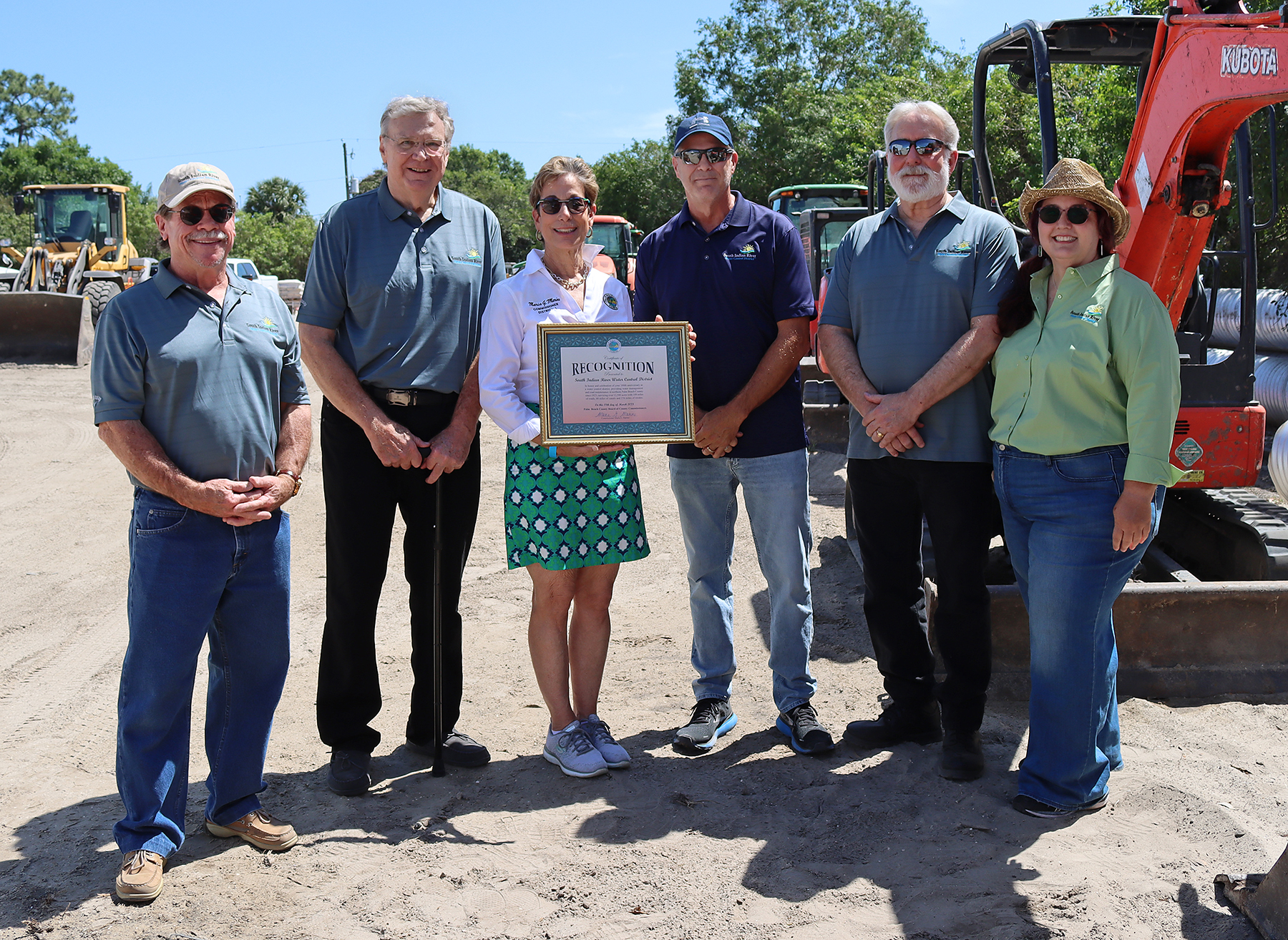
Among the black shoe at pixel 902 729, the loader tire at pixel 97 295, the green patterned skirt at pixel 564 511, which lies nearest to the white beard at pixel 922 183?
the green patterned skirt at pixel 564 511

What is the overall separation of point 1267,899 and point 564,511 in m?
2.42

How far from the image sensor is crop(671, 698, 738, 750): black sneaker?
4.27 metres

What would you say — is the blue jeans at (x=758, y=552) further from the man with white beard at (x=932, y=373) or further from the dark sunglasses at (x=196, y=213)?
the dark sunglasses at (x=196, y=213)

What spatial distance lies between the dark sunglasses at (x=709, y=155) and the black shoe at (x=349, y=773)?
256 centimetres

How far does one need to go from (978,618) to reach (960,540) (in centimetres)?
30

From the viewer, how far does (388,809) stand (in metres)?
3.83

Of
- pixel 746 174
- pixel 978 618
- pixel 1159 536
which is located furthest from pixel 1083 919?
pixel 746 174

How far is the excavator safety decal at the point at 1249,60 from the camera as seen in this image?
432cm


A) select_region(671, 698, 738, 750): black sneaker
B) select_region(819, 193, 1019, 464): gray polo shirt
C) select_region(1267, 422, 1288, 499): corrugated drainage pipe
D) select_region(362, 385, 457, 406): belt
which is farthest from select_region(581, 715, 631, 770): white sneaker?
select_region(1267, 422, 1288, 499): corrugated drainage pipe

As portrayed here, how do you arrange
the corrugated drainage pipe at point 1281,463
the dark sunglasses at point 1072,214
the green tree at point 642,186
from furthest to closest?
the green tree at point 642,186 → the corrugated drainage pipe at point 1281,463 → the dark sunglasses at point 1072,214

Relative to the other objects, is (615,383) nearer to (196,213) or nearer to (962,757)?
(196,213)

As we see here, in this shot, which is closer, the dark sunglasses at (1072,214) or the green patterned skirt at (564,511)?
the dark sunglasses at (1072,214)

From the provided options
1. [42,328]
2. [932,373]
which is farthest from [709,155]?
[42,328]

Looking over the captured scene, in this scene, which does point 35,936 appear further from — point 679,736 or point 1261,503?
point 1261,503
